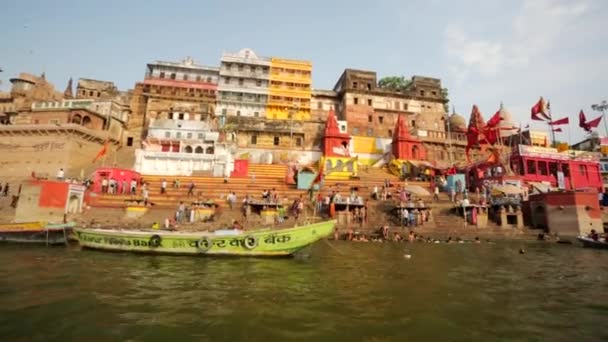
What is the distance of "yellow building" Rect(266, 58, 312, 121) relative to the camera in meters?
49.9

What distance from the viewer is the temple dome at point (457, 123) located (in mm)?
50812

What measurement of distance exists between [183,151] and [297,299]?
33.1 m

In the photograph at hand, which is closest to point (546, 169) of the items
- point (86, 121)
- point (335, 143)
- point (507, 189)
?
point (507, 189)

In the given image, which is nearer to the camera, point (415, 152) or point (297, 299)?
point (297, 299)

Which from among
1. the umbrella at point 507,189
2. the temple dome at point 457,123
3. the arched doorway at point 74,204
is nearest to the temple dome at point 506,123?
the temple dome at point 457,123

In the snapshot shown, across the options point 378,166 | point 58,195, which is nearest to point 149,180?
point 58,195

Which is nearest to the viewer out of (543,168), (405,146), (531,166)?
(531,166)

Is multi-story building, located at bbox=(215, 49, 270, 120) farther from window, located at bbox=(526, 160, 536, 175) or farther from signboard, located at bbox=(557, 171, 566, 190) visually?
signboard, located at bbox=(557, 171, 566, 190)

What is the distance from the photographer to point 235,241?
13.3m

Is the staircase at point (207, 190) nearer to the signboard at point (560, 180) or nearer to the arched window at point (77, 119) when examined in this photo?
the arched window at point (77, 119)

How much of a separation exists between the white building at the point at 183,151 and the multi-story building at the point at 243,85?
30.5 feet

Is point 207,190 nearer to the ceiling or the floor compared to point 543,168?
nearer to the floor

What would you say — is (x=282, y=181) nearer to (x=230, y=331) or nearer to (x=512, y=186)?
(x=512, y=186)

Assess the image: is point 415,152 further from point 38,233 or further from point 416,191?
point 38,233
